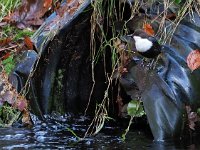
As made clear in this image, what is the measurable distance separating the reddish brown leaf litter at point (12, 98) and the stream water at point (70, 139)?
0.11 meters

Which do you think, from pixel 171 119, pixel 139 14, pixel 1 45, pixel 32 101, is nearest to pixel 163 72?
pixel 171 119

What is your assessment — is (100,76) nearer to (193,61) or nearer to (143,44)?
(143,44)

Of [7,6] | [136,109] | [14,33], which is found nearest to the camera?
[136,109]

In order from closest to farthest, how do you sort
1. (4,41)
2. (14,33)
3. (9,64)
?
(9,64) → (4,41) → (14,33)

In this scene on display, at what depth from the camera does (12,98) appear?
3.57 meters

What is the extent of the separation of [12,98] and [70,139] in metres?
0.68

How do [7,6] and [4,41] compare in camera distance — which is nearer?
[4,41]

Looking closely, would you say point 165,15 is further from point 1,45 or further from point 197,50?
point 1,45

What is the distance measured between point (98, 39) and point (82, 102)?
56 centimetres

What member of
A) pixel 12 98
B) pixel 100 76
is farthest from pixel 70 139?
pixel 100 76

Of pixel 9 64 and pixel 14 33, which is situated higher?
pixel 14 33

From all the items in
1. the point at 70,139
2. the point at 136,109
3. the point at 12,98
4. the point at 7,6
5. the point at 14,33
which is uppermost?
the point at 7,6

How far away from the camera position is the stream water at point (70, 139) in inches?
117

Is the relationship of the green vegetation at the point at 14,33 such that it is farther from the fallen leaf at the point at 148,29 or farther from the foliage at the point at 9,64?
the fallen leaf at the point at 148,29
